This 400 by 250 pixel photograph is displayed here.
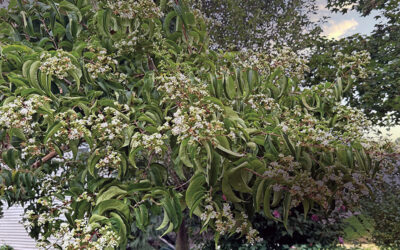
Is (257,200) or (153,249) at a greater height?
(257,200)


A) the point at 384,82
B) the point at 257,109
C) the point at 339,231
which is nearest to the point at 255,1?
the point at 384,82

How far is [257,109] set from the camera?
11.1 ft

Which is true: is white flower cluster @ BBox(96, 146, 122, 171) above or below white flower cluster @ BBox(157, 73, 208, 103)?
below

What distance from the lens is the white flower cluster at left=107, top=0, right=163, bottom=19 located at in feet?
10.2

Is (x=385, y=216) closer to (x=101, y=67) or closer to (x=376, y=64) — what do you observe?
(x=376, y=64)

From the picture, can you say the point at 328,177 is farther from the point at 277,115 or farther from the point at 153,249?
the point at 153,249

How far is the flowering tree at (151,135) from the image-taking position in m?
2.45

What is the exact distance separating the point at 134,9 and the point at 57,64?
3.04 ft

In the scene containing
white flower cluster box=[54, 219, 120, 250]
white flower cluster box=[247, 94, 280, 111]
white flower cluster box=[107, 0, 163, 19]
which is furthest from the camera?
white flower cluster box=[247, 94, 280, 111]

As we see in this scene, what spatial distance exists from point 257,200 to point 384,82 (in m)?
6.26

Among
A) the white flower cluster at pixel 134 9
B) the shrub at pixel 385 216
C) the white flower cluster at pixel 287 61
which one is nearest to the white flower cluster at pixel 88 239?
the white flower cluster at pixel 134 9

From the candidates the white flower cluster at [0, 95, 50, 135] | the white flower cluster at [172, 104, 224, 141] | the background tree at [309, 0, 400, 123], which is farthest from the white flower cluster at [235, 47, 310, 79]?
the background tree at [309, 0, 400, 123]

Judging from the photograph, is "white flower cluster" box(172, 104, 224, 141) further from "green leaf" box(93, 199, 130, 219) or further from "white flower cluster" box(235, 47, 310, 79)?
"white flower cluster" box(235, 47, 310, 79)

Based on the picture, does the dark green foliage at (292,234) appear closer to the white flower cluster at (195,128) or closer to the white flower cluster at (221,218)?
the white flower cluster at (221,218)
